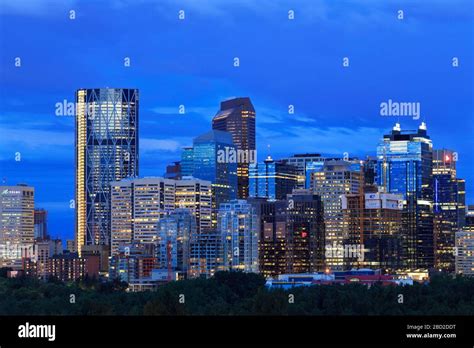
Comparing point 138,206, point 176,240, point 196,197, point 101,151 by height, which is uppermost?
point 101,151

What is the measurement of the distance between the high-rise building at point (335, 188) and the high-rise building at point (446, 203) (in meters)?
8.07

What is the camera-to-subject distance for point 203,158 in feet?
387

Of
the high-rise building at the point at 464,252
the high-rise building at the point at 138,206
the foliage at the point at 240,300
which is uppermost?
the high-rise building at the point at 138,206

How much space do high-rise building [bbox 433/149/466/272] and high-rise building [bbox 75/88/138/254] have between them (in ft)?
101

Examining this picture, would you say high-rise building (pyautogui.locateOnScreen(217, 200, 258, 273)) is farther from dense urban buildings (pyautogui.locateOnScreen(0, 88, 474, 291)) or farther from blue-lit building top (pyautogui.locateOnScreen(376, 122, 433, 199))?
blue-lit building top (pyautogui.locateOnScreen(376, 122, 433, 199))

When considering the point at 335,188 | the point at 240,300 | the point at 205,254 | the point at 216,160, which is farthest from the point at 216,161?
the point at 240,300

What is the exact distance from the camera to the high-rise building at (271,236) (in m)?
97.6

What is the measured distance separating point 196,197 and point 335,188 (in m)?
13.5

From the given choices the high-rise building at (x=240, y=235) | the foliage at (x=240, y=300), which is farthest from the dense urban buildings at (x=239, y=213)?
the foliage at (x=240, y=300)

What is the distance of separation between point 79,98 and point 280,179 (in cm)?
2202

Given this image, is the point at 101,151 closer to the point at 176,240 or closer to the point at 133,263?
the point at 176,240

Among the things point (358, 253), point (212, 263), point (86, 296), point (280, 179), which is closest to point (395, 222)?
point (358, 253)

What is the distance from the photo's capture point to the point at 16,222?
318 ft

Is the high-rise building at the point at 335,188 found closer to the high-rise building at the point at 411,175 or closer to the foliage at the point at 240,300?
the high-rise building at the point at 411,175
